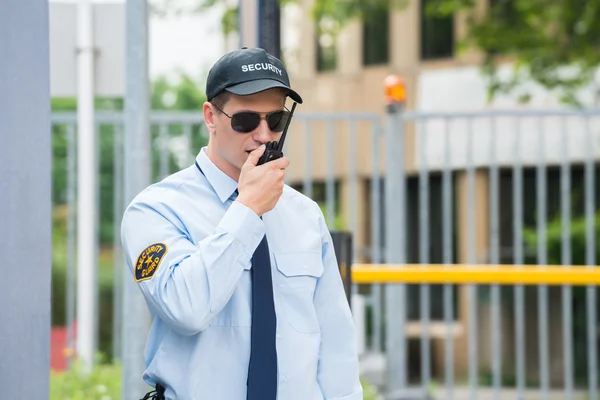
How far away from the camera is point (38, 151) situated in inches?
98.9

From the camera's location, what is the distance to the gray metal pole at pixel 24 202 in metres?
2.48

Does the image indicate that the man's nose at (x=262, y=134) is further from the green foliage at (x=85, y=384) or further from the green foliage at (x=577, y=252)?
the green foliage at (x=577, y=252)

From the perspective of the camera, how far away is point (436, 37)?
18484 millimetres

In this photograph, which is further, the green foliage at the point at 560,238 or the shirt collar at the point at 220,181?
the green foliage at the point at 560,238

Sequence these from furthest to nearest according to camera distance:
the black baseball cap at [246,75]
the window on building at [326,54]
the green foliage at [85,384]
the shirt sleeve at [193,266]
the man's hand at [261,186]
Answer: the window on building at [326,54], the green foliage at [85,384], the black baseball cap at [246,75], the man's hand at [261,186], the shirt sleeve at [193,266]

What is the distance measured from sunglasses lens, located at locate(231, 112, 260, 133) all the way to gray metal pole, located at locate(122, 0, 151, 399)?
38.7 inches

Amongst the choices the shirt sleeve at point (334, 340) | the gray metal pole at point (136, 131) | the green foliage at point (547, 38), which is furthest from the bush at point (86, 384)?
the green foliage at point (547, 38)

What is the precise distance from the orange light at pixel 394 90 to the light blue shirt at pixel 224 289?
398cm

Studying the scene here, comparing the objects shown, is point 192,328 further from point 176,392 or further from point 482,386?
point 482,386

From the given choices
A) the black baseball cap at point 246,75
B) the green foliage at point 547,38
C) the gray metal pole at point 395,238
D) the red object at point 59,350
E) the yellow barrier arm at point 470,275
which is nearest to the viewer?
the black baseball cap at point 246,75

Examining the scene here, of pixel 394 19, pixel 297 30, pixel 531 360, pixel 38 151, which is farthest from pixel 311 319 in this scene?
pixel 297 30

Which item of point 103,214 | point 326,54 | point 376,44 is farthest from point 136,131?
point 326,54

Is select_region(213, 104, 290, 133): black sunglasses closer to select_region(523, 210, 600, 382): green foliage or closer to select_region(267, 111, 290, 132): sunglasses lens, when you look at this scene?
select_region(267, 111, 290, 132): sunglasses lens

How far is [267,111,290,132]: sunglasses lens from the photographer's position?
8.47 ft
